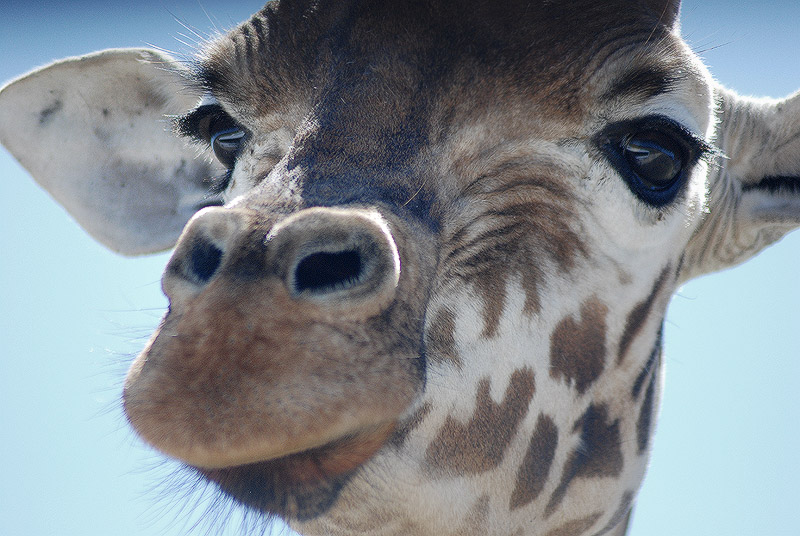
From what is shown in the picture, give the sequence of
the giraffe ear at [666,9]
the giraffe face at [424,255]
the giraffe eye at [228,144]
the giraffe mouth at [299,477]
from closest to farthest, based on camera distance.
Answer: the giraffe face at [424,255] → the giraffe mouth at [299,477] → the giraffe ear at [666,9] → the giraffe eye at [228,144]

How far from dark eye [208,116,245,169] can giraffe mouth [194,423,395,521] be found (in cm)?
142

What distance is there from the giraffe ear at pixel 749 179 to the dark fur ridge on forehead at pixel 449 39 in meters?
1.16

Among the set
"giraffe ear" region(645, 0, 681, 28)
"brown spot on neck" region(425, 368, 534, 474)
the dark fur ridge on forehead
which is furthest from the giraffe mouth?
"giraffe ear" region(645, 0, 681, 28)

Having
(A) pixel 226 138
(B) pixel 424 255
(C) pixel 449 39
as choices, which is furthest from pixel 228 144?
(B) pixel 424 255

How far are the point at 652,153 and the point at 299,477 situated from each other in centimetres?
162

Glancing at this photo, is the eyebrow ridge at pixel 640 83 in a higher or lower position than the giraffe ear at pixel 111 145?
higher

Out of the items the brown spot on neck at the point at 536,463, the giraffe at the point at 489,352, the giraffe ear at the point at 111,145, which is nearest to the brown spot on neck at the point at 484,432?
the giraffe at the point at 489,352

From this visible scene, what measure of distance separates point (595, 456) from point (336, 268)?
1531 millimetres

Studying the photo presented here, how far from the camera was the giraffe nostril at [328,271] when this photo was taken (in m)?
1.67

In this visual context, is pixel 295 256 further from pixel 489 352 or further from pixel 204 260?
pixel 489 352

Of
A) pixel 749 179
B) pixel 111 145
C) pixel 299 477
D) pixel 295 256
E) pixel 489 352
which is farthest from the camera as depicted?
pixel 111 145

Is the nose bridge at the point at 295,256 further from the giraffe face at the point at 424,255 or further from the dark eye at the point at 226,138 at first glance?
the dark eye at the point at 226,138

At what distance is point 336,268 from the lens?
1717 mm

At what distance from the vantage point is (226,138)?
2.87 metres
